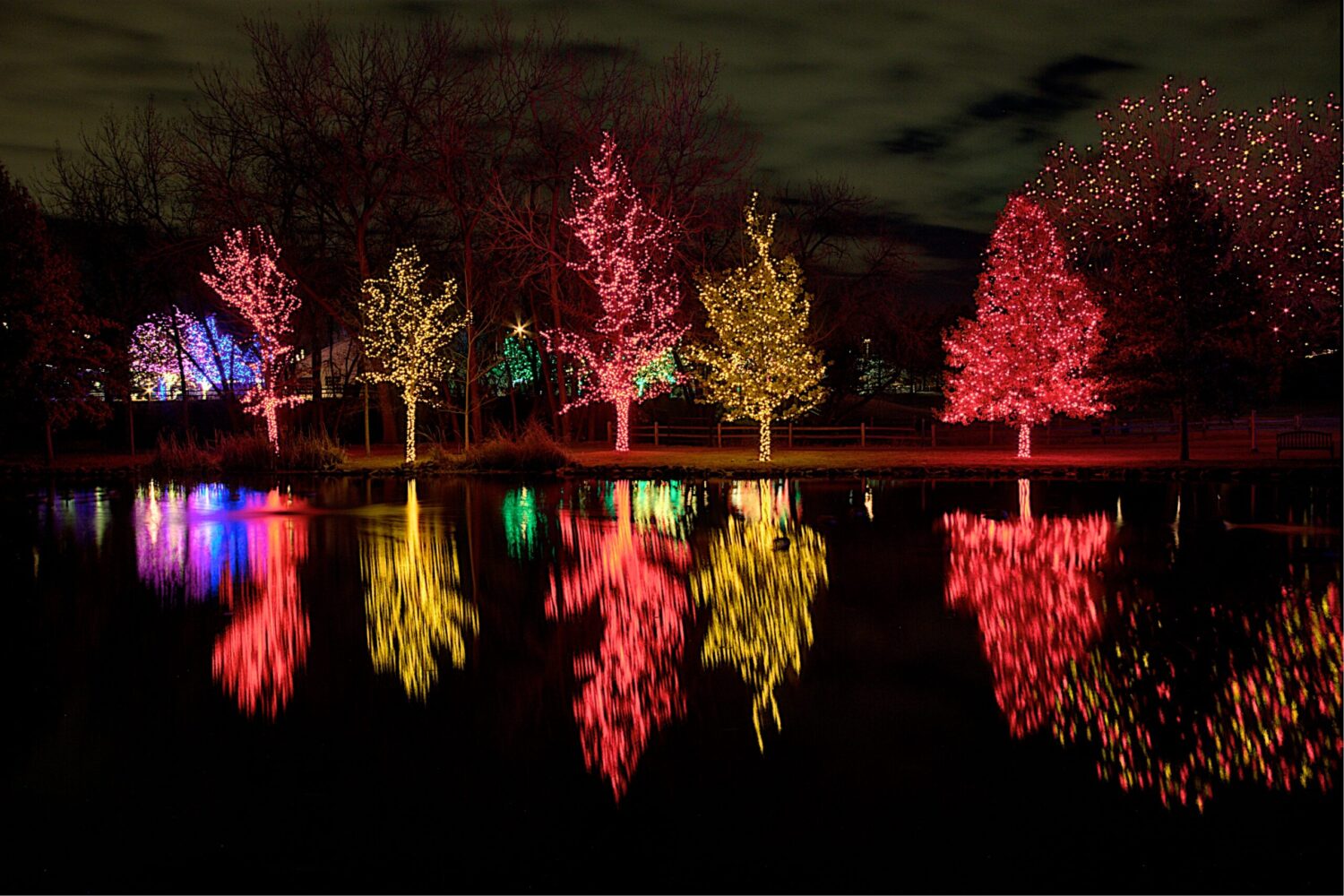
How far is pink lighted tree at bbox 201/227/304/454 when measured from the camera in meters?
43.4

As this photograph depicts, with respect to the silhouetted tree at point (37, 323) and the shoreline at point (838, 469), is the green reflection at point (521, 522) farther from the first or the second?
the silhouetted tree at point (37, 323)

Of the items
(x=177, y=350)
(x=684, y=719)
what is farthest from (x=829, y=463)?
(x=177, y=350)

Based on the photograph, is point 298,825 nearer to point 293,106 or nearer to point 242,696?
point 242,696

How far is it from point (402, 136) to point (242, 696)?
133ft

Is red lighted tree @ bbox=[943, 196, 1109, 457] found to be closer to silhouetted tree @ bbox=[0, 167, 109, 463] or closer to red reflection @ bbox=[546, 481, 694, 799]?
red reflection @ bbox=[546, 481, 694, 799]

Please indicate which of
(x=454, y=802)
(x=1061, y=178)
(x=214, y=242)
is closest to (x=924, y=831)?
(x=454, y=802)

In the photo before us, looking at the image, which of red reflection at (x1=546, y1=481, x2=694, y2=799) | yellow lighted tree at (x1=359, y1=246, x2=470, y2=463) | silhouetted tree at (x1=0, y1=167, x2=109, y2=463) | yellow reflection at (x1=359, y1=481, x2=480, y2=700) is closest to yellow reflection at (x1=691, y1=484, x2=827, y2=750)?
red reflection at (x1=546, y1=481, x2=694, y2=799)

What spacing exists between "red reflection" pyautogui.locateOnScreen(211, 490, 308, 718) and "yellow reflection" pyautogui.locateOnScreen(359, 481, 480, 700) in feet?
2.22

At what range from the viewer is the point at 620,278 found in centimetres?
4353

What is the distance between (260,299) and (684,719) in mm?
39444

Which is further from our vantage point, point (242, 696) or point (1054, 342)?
point (1054, 342)

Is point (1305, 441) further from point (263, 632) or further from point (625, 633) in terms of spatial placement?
point (263, 632)

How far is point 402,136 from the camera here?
4581cm

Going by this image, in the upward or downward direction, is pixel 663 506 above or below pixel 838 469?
below
